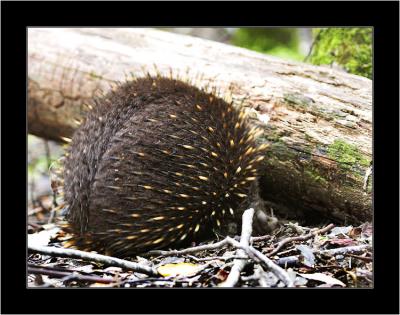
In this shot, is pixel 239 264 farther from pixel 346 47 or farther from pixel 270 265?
pixel 346 47

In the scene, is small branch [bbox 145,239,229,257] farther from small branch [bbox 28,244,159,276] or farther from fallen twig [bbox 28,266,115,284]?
fallen twig [bbox 28,266,115,284]

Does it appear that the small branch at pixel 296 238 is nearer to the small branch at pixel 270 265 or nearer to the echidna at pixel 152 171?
the small branch at pixel 270 265

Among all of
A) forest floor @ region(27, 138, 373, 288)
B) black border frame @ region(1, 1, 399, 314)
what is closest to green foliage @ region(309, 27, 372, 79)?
black border frame @ region(1, 1, 399, 314)

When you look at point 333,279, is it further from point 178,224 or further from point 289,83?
point 289,83

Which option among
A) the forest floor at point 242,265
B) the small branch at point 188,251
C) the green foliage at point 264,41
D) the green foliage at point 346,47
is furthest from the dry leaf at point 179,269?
the green foliage at point 264,41

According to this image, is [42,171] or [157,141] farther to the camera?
[42,171]

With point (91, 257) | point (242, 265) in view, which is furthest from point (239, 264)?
point (91, 257)
